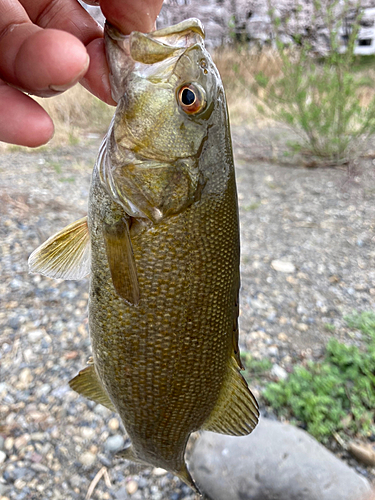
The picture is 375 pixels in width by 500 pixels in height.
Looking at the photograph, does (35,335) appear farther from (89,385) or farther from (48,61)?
(48,61)

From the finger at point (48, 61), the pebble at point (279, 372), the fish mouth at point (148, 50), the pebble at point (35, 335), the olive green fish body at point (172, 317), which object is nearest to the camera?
the finger at point (48, 61)

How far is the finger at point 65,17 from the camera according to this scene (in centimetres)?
161

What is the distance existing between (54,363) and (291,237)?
125 inches

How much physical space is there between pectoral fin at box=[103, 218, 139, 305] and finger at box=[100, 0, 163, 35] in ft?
2.05

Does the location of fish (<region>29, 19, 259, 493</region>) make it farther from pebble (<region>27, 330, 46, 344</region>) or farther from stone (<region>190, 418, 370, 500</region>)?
pebble (<region>27, 330, 46, 344</region>)

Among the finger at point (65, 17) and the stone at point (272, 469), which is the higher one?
the finger at point (65, 17)

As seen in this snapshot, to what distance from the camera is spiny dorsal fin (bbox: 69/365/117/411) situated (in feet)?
5.49

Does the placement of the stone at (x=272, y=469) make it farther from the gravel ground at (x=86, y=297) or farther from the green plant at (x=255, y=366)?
the green plant at (x=255, y=366)

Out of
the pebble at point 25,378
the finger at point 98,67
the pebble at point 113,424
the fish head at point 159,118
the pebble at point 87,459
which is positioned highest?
the finger at point 98,67

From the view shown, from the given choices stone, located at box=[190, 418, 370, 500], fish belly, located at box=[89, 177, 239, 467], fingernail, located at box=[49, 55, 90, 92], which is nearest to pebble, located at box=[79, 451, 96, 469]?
stone, located at box=[190, 418, 370, 500]

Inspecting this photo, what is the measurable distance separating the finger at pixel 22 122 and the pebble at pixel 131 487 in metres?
2.01

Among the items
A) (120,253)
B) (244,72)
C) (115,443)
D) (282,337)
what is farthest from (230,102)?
(120,253)

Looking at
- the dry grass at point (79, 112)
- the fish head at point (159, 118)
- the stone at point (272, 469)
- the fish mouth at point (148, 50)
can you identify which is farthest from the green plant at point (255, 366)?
the dry grass at point (79, 112)

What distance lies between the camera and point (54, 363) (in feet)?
9.95
